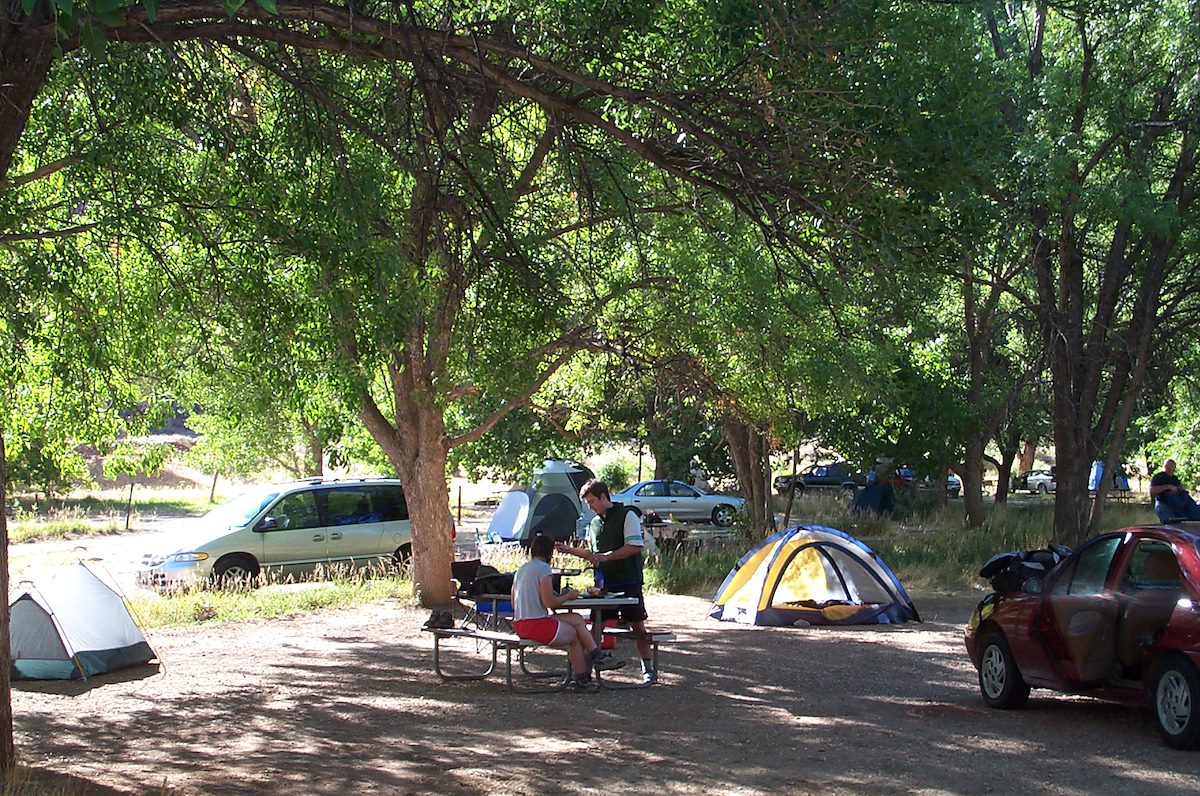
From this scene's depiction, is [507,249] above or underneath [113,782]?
above

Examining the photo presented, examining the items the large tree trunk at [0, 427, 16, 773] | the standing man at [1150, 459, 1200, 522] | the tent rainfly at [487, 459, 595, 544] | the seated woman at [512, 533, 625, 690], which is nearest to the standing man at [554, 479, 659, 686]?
the seated woman at [512, 533, 625, 690]

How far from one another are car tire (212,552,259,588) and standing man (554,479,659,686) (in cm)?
933

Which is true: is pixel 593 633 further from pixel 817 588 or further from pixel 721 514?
pixel 721 514

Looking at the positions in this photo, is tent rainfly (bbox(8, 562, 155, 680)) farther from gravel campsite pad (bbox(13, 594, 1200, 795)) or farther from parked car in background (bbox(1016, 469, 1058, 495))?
parked car in background (bbox(1016, 469, 1058, 495))

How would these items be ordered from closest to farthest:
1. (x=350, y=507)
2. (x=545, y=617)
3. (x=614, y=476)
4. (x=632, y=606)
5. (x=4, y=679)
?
(x=4, y=679) < (x=545, y=617) < (x=632, y=606) < (x=350, y=507) < (x=614, y=476)

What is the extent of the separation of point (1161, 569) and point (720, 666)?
4.79m

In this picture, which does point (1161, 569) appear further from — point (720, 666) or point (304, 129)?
point (304, 129)

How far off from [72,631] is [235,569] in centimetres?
780

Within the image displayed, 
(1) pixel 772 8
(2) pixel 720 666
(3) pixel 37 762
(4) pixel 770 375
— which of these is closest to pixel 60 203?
(3) pixel 37 762

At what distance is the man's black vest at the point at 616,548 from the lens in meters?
10.6

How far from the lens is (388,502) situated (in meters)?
20.9

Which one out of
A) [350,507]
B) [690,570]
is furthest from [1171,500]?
[350,507]

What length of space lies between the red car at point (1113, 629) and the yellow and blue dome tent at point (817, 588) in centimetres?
567

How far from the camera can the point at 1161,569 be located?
791 cm
